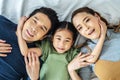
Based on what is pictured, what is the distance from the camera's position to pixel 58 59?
136 cm

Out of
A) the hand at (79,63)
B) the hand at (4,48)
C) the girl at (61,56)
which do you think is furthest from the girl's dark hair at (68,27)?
the hand at (4,48)

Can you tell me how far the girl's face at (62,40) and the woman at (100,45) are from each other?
64 mm

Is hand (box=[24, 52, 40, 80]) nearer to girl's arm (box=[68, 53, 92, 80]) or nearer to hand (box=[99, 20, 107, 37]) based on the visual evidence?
girl's arm (box=[68, 53, 92, 80])

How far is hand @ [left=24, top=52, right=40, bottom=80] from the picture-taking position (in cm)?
128

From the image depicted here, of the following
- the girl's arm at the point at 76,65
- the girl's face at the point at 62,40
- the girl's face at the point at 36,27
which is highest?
the girl's face at the point at 36,27

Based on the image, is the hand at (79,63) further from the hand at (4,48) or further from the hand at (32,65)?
the hand at (4,48)

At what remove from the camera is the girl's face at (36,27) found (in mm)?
1322

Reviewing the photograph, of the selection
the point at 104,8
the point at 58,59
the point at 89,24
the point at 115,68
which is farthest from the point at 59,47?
the point at 104,8

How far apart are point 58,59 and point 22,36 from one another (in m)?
0.22

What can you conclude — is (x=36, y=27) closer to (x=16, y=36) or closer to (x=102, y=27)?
(x=16, y=36)

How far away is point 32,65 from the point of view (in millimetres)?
1297

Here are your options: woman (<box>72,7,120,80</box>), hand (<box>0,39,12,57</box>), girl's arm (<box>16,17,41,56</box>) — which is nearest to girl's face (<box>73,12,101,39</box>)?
woman (<box>72,7,120,80</box>)

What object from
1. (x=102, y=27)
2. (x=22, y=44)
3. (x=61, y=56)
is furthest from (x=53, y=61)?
(x=102, y=27)

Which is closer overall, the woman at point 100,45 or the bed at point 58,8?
the woman at point 100,45
